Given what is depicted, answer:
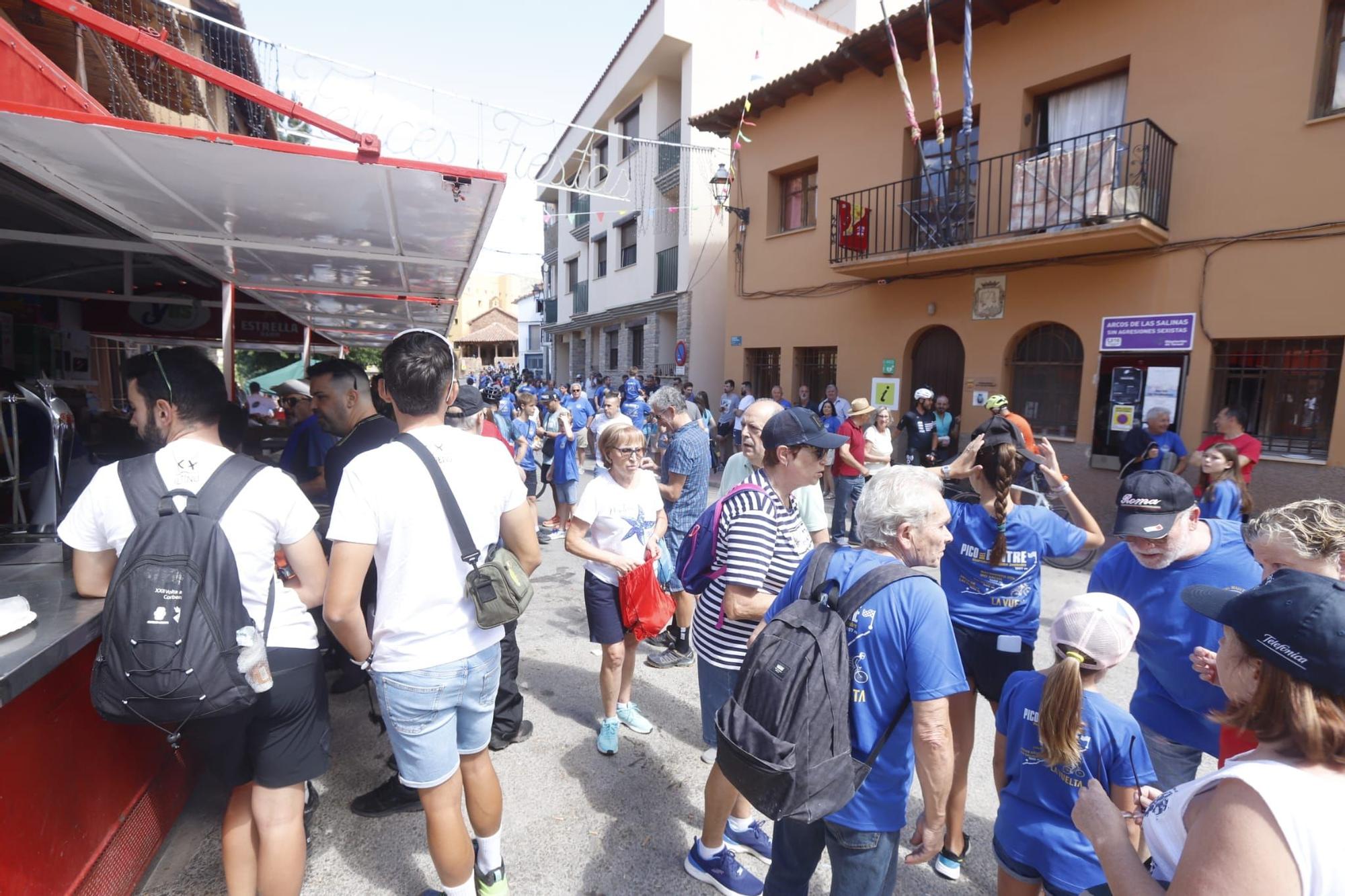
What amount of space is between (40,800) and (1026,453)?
3549 millimetres

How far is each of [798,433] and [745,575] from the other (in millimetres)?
536

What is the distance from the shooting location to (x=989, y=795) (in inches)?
117

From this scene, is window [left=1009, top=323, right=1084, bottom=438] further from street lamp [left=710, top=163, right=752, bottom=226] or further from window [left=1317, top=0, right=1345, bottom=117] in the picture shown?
street lamp [left=710, top=163, right=752, bottom=226]

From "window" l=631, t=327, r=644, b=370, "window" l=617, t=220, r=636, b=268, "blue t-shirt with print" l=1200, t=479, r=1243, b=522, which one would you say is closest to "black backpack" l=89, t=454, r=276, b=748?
"blue t-shirt with print" l=1200, t=479, r=1243, b=522

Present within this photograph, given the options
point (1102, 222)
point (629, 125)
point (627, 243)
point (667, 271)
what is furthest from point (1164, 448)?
point (629, 125)

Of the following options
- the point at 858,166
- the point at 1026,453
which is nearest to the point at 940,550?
the point at 1026,453

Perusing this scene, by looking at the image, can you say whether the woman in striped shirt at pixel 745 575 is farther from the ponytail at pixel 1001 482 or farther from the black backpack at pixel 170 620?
the black backpack at pixel 170 620

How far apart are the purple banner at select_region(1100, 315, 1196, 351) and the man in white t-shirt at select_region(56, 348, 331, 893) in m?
9.17

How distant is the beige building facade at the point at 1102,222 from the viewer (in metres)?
6.81

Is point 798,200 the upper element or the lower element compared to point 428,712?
upper

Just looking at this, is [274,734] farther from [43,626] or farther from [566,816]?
[566,816]

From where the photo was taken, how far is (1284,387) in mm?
7082

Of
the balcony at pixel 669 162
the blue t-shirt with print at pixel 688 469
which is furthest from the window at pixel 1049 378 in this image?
the balcony at pixel 669 162

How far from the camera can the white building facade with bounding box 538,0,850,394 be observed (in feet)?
48.6
